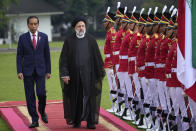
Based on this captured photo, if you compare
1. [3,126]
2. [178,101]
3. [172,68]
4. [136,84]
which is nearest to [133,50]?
[136,84]

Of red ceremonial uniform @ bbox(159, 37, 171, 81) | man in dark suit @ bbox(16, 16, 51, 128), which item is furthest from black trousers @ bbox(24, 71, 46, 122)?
red ceremonial uniform @ bbox(159, 37, 171, 81)

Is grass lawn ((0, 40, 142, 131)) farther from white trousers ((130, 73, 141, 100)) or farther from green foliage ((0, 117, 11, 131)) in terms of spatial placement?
white trousers ((130, 73, 141, 100))

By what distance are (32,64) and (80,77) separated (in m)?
0.89

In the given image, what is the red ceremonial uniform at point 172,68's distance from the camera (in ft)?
26.4

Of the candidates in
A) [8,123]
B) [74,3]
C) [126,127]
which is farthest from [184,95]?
[74,3]

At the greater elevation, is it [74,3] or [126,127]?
[74,3]

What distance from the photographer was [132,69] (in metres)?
9.62

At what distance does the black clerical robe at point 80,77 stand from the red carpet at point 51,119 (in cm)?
29

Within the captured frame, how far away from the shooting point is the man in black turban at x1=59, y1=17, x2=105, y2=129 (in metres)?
9.08

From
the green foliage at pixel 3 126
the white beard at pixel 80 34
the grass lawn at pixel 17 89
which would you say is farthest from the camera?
the grass lawn at pixel 17 89

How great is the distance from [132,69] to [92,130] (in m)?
1.53

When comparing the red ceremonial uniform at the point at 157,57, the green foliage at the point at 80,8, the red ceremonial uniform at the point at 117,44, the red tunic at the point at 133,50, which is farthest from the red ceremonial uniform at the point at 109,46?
the green foliage at the point at 80,8

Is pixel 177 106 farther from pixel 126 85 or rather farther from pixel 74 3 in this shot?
pixel 74 3

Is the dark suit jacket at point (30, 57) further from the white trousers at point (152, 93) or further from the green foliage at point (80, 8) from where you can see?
the green foliage at point (80, 8)
